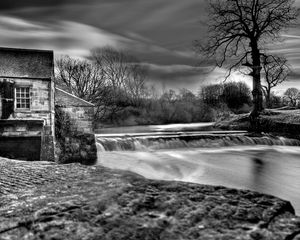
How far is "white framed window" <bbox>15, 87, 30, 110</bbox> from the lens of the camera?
1579 cm

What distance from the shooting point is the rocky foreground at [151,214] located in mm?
1730

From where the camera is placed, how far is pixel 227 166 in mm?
12680

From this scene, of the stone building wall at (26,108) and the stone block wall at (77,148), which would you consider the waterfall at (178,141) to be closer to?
the stone block wall at (77,148)

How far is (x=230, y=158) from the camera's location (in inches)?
566

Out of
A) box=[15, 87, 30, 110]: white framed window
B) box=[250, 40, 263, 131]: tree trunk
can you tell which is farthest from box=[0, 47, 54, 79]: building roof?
box=[250, 40, 263, 131]: tree trunk

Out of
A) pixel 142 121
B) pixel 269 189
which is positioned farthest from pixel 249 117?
pixel 142 121

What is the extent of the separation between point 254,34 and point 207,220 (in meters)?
26.1

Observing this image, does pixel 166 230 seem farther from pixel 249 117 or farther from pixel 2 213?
pixel 249 117

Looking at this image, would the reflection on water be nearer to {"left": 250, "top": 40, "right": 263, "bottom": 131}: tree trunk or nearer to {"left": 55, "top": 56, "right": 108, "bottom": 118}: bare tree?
{"left": 250, "top": 40, "right": 263, "bottom": 131}: tree trunk

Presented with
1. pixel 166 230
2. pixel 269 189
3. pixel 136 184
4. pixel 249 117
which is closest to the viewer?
pixel 166 230

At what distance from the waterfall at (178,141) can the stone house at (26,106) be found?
347cm

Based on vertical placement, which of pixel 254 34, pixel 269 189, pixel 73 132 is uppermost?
pixel 254 34

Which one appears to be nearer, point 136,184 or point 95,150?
point 136,184

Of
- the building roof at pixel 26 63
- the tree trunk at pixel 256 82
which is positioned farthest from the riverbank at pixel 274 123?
the building roof at pixel 26 63
